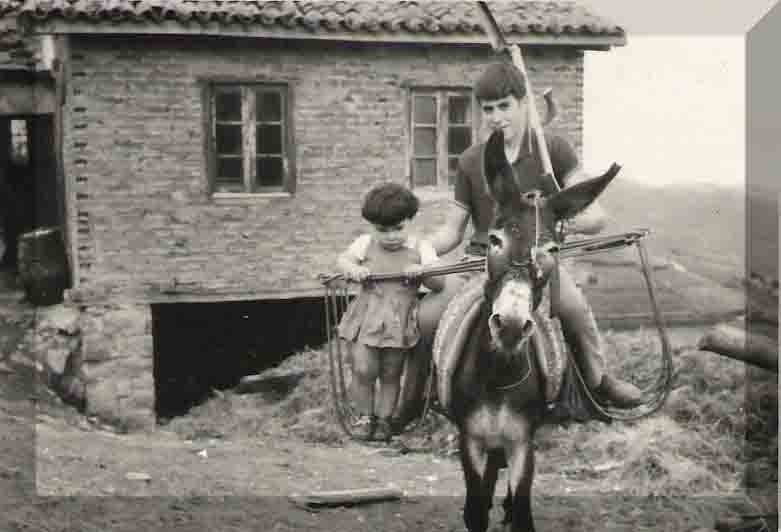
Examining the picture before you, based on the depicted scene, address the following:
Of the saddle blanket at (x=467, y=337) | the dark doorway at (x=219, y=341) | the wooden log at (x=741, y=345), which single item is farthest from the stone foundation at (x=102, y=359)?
the wooden log at (x=741, y=345)

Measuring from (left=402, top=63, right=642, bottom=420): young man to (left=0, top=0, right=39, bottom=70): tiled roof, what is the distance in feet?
16.7

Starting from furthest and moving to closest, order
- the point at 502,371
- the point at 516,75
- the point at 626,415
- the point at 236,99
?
the point at 236,99 → the point at 626,415 → the point at 516,75 → the point at 502,371

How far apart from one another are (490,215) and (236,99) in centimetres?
318

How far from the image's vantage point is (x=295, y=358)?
722 centimetres

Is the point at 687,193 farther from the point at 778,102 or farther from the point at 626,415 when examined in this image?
the point at 626,415

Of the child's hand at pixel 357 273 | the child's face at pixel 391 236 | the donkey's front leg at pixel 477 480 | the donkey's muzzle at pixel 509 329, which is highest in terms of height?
the child's face at pixel 391 236

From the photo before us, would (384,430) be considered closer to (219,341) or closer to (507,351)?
(507,351)

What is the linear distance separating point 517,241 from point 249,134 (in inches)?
147

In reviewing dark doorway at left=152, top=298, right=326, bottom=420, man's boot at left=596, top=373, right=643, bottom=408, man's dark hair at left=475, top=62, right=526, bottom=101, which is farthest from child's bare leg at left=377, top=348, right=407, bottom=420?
dark doorway at left=152, top=298, right=326, bottom=420

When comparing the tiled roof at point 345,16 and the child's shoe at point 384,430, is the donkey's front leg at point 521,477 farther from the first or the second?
the tiled roof at point 345,16

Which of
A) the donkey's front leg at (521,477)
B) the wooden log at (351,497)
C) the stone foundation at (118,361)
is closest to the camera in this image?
the donkey's front leg at (521,477)

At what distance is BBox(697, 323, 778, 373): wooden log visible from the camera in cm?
682

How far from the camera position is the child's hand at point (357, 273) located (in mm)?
5262

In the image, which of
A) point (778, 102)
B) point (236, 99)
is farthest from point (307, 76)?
point (778, 102)
